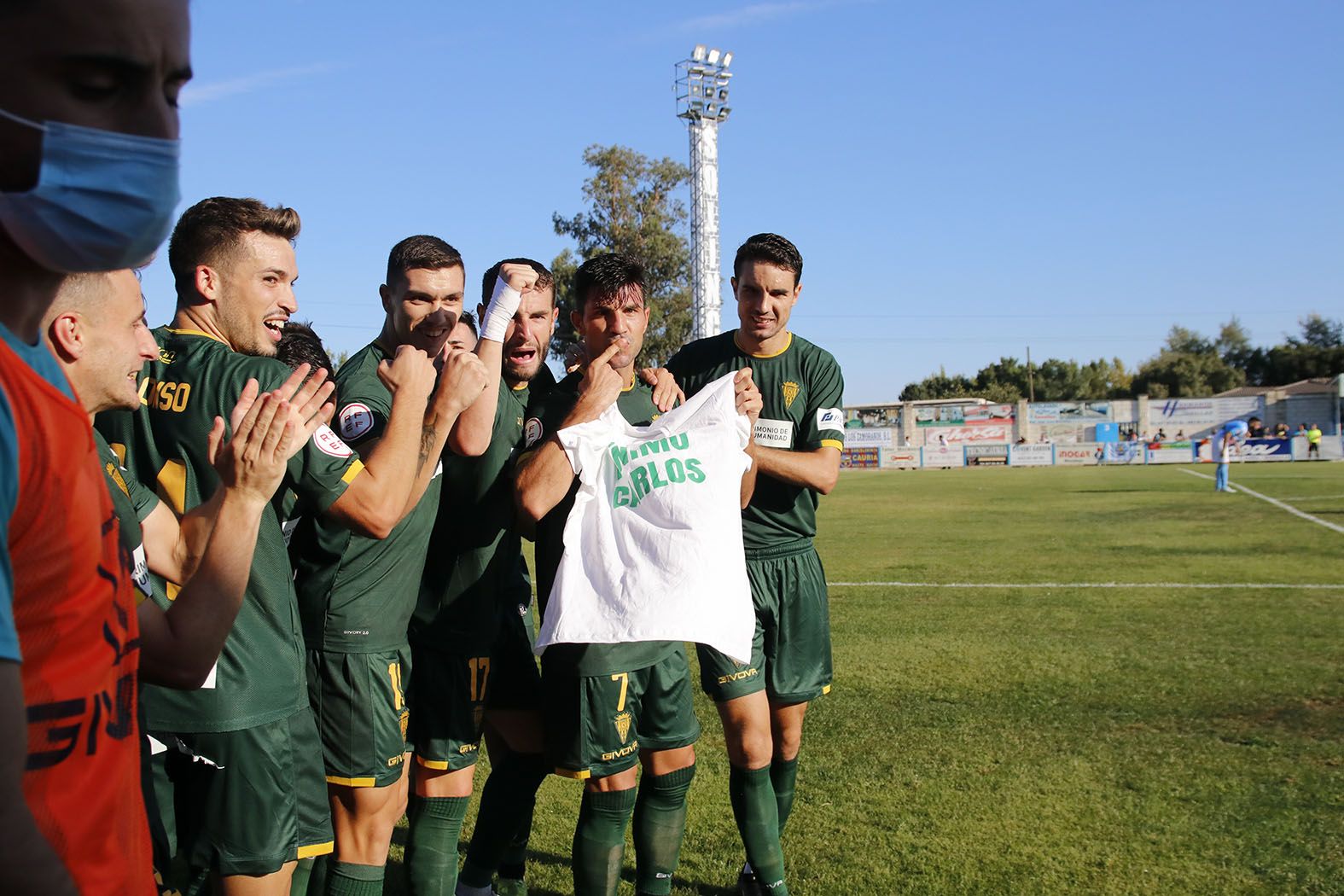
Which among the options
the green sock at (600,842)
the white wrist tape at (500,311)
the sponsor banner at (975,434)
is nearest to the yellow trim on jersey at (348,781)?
the green sock at (600,842)

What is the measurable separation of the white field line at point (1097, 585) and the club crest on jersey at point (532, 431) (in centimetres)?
907

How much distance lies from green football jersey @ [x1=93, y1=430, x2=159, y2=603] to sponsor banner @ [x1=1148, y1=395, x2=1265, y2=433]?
67.1 m

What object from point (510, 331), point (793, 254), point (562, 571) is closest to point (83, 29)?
point (562, 571)

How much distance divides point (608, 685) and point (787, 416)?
1.79m

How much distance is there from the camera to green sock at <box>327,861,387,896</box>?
3594 mm

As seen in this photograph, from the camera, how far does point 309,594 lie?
3.66 m

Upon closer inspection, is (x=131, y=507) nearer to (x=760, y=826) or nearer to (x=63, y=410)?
(x=63, y=410)

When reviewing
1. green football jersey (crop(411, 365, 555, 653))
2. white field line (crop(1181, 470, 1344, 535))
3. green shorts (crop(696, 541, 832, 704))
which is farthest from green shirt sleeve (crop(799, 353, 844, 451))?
white field line (crop(1181, 470, 1344, 535))

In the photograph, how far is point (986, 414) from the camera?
6581 cm

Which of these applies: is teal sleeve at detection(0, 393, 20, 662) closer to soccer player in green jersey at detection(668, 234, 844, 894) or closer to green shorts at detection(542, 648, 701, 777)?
green shorts at detection(542, 648, 701, 777)

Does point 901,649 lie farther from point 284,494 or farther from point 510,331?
point 284,494

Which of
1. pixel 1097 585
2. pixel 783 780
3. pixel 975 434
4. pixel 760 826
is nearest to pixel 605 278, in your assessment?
pixel 760 826

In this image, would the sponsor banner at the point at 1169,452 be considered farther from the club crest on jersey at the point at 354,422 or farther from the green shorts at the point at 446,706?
the club crest on jersey at the point at 354,422

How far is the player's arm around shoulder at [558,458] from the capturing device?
3.79 m
